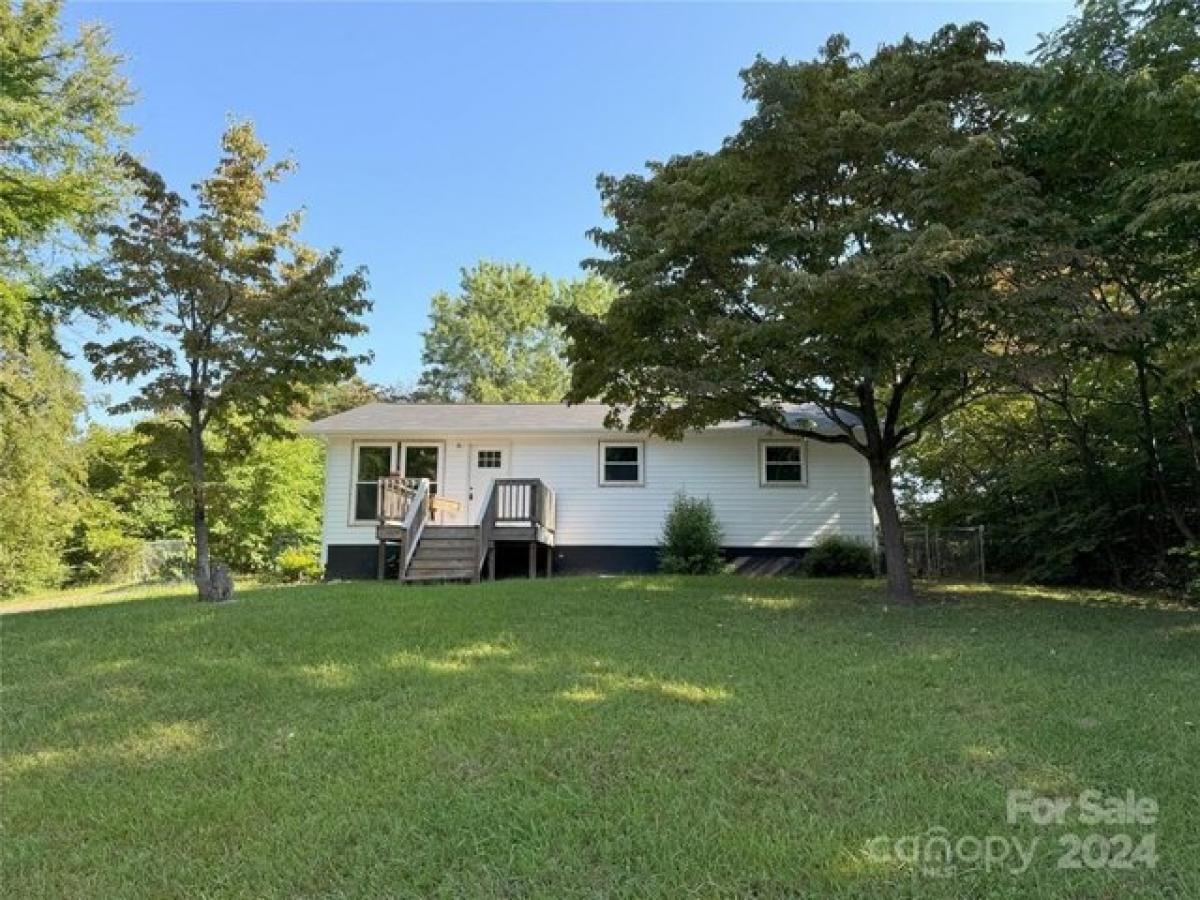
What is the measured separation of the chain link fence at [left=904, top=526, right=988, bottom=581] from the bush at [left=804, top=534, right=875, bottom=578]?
1.29 metres

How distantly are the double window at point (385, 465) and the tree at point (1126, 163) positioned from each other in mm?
11844

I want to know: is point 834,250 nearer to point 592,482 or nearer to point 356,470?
point 592,482

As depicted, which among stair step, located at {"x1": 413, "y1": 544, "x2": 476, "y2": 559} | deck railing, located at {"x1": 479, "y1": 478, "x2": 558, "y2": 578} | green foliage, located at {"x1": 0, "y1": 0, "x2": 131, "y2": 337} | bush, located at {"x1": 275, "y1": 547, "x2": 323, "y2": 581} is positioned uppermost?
green foliage, located at {"x1": 0, "y1": 0, "x2": 131, "y2": 337}

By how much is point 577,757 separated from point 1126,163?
28.7ft

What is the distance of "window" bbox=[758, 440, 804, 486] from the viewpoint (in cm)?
1572

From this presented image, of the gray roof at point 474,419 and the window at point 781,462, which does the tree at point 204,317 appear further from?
the window at point 781,462

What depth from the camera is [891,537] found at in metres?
9.99

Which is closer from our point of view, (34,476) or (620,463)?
(620,463)

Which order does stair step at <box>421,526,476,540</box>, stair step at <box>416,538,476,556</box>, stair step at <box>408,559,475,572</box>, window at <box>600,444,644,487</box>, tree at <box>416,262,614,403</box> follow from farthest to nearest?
1. tree at <box>416,262,614,403</box>
2. window at <box>600,444,644,487</box>
3. stair step at <box>421,526,476,540</box>
4. stair step at <box>416,538,476,556</box>
5. stair step at <box>408,559,475,572</box>

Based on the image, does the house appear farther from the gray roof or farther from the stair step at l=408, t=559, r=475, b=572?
the stair step at l=408, t=559, r=475, b=572

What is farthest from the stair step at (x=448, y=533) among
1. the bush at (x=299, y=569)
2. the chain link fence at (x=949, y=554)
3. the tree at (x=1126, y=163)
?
the tree at (x=1126, y=163)

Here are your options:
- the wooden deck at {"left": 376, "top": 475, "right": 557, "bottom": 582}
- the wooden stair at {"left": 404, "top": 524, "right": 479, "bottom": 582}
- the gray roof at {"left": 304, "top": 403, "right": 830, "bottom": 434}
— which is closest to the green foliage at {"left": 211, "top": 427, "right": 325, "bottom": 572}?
the gray roof at {"left": 304, "top": 403, "right": 830, "bottom": 434}

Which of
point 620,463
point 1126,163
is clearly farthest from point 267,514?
point 1126,163

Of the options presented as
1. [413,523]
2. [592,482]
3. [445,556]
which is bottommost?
[445,556]
